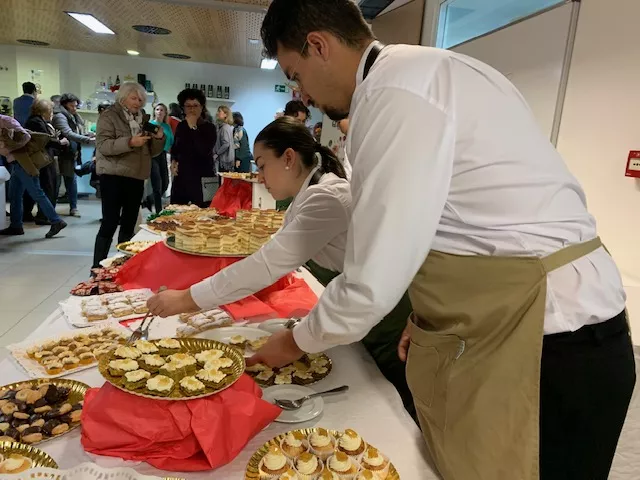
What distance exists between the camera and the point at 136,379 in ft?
3.27

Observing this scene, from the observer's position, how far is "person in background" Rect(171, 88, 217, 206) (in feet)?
15.2

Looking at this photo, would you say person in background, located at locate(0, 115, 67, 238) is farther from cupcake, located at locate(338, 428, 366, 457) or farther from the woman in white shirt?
cupcake, located at locate(338, 428, 366, 457)

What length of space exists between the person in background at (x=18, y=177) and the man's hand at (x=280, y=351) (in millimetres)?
5531

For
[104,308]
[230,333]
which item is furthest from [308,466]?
[104,308]

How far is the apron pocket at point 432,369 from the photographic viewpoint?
2.83ft

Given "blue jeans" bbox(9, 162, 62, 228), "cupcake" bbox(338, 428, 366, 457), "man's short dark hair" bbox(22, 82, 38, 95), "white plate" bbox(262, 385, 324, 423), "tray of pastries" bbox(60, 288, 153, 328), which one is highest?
"man's short dark hair" bbox(22, 82, 38, 95)

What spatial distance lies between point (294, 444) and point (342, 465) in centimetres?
Answer: 11

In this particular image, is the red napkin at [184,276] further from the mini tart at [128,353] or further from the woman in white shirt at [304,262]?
the mini tart at [128,353]

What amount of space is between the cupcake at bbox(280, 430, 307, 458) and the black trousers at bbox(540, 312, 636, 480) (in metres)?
0.44

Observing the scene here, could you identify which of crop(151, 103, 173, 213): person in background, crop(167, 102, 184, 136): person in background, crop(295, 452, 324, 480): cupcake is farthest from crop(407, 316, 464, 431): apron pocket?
crop(151, 103, 173, 213): person in background

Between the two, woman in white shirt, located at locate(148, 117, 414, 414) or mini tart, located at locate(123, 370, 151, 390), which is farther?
woman in white shirt, located at locate(148, 117, 414, 414)

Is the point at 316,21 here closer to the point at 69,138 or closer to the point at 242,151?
the point at 242,151

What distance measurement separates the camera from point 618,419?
89 cm

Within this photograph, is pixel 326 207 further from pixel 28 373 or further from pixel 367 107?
pixel 28 373
